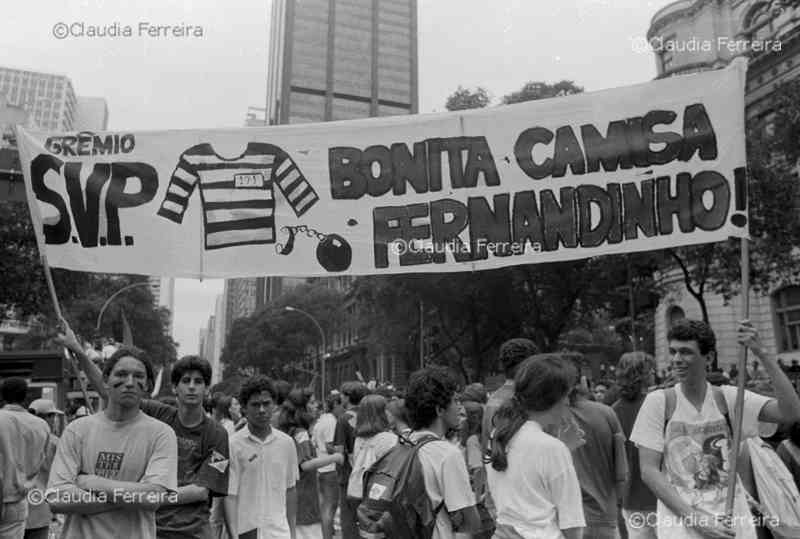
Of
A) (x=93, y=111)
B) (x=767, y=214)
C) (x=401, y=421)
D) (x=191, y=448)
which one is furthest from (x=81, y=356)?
(x=93, y=111)

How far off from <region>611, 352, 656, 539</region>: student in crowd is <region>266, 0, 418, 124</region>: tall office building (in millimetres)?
119727

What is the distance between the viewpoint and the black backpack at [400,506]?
312 centimetres

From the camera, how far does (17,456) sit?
568 cm

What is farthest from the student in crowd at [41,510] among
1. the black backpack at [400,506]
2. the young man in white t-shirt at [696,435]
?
the young man in white t-shirt at [696,435]

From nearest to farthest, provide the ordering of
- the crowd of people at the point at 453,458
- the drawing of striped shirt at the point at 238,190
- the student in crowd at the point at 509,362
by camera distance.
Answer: the crowd of people at the point at 453,458, the student in crowd at the point at 509,362, the drawing of striped shirt at the point at 238,190

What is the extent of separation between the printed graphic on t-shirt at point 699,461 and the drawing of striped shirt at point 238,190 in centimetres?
302

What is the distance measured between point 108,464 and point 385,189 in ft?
9.06

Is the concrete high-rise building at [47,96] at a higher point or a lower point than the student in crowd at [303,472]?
higher

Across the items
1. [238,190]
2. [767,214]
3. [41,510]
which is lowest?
[41,510]

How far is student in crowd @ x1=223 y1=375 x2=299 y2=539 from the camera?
4816 mm

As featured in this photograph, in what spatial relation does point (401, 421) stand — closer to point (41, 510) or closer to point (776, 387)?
point (776, 387)

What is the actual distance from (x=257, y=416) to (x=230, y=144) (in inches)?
81.1

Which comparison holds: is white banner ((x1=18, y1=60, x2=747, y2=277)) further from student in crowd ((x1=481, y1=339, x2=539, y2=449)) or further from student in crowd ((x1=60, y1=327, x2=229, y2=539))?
student in crowd ((x1=60, y1=327, x2=229, y2=539))

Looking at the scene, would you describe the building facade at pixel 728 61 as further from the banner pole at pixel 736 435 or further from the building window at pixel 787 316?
the banner pole at pixel 736 435
